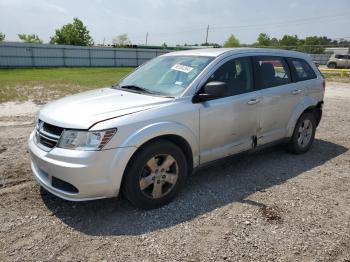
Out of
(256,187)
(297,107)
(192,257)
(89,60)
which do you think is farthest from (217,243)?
(89,60)

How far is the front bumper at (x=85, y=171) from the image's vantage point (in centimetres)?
322

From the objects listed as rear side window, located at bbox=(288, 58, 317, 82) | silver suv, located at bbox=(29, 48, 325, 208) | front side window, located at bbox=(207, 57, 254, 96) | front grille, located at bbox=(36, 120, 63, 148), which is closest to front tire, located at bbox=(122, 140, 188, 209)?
silver suv, located at bbox=(29, 48, 325, 208)

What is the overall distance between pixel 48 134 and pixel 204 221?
73.0 inches

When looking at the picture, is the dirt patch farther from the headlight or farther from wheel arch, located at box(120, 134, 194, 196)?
the headlight

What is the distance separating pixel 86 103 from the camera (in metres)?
3.80

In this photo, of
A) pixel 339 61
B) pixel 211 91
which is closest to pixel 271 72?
pixel 211 91

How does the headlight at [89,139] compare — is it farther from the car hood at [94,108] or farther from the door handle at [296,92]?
the door handle at [296,92]

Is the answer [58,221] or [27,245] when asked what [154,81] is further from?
[27,245]

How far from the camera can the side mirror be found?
12.6ft

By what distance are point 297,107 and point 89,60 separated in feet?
113

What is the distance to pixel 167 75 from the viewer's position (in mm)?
4367

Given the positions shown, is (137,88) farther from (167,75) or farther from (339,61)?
(339,61)

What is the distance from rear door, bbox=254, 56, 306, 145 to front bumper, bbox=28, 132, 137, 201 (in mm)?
2232

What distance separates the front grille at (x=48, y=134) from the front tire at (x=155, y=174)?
31.0 inches
